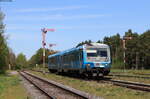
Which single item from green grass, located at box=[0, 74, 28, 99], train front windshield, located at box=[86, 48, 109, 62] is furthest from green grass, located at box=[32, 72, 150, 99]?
train front windshield, located at box=[86, 48, 109, 62]

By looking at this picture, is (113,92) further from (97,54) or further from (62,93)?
(97,54)

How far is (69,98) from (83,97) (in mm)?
913

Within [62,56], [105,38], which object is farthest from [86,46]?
[105,38]

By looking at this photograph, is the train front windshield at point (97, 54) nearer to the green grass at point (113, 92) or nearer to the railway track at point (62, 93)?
the railway track at point (62, 93)

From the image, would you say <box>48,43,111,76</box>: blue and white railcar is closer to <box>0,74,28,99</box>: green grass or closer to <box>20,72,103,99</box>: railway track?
<box>20,72,103,99</box>: railway track

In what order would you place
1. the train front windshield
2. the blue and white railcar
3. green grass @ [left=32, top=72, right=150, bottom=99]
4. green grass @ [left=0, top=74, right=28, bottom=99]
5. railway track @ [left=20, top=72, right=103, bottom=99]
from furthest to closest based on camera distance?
the train front windshield < the blue and white railcar < green grass @ [left=0, top=74, right=28, bottom=99] < railway track @ [left=20, top=72, right=103, bottom=99] < green grass @ [left=32, top=72, right=150, bottom=99]

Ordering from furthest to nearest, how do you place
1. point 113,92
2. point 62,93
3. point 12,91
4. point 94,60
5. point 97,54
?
1. point 97,54
2. point 94,60
3. point 12,91
4. point 62,93
5. point 113,92

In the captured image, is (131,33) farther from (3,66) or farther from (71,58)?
(71,58)

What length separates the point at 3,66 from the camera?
48.9 m

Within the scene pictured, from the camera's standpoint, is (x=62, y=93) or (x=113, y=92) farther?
(x=62, y=93)

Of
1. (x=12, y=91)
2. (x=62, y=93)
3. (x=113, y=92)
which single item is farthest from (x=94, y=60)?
(x=113, y=92)

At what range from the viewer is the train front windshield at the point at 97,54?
28.1 m

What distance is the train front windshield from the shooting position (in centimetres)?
2811

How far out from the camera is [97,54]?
1117 inches
